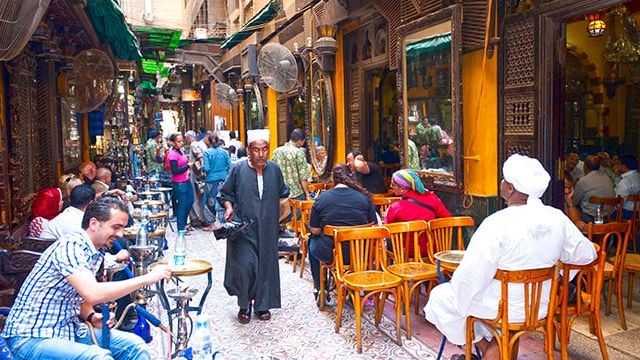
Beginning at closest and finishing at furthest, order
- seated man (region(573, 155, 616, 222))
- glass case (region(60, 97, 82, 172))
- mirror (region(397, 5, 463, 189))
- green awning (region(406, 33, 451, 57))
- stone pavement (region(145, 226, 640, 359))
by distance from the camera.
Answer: stone pavement (region(145, 226, 640, 359)) < mirror (region(397, 5, 463, 189)) < green awning (region(406, 33, 451, 57)) < seated man (region(573, 155, 616, 222)) < glass case (region(60, 97, 82, 172))

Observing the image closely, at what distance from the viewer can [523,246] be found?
317cm

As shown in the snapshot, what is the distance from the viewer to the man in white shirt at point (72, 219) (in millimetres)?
4336

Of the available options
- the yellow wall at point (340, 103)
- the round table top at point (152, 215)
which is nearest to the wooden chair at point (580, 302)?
the round table top at point (152, 215)

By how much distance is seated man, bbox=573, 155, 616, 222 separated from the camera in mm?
6340

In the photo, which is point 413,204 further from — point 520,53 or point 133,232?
point 133,232

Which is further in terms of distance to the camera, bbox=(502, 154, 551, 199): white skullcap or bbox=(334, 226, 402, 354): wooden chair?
bbox=(334, 226, 402, 354): wooden chair

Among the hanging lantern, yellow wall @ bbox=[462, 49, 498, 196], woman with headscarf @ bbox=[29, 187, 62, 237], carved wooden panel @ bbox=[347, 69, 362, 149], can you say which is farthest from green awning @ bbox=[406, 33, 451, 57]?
woman with headscarf @ bbox=[29, 187, 62, 237]

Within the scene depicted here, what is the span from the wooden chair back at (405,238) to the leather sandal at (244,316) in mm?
1451

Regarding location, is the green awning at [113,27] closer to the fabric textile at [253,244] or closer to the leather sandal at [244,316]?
the fabric textile at [253,244]

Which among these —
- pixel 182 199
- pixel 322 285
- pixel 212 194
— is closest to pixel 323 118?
pixel 212 194

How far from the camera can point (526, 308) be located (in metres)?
3.23

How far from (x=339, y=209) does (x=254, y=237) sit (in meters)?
0.81

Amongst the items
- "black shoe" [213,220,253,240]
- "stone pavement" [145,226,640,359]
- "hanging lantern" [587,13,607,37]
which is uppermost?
"hanging lantern" [587,13,607,37]

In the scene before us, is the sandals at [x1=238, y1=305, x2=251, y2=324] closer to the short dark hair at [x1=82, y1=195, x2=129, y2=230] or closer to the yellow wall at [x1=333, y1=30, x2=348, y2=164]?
the short dark hair at [x1=82, y1=195, x2=129, y2=230]
